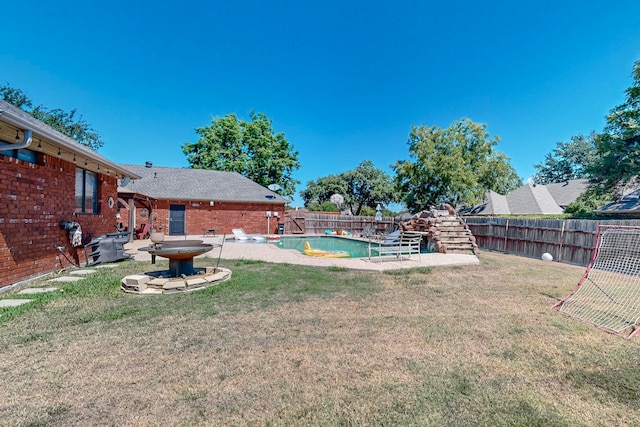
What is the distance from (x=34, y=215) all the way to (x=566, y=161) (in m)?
58.0

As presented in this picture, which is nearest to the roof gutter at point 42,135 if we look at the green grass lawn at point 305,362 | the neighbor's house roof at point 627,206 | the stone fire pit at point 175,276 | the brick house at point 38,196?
the brick house at point 38,196

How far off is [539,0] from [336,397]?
16223mm

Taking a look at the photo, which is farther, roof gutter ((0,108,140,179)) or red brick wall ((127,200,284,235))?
red brick wall ((127,200,284,235))

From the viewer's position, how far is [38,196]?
6.05 m

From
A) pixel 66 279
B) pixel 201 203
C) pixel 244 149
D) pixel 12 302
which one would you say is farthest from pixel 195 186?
pixel 12 302

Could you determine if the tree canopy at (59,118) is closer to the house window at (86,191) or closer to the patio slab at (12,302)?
the house window at (86,191)

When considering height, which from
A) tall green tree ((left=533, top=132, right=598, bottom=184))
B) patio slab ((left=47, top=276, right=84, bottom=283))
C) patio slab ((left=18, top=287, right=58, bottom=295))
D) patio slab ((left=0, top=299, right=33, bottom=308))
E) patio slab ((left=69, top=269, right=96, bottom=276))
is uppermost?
tall green tree ((left=533, top=132, right=598, bottom=184))

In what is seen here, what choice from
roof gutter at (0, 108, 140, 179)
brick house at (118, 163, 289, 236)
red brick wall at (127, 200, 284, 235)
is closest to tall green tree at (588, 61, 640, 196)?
brick house at (118, 163, 289, 236)

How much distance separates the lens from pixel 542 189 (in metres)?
26.0

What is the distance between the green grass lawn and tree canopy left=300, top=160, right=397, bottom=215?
111 feet

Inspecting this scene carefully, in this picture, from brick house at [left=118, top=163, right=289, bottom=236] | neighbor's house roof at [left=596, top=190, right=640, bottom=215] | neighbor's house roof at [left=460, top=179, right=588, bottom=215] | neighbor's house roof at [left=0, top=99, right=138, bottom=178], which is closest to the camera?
neighbor's house roof at [left=0, top=99, right=138, bottom=178]

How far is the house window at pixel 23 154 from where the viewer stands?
17.1 feet

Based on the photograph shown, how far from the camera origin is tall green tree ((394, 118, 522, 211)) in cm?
2633

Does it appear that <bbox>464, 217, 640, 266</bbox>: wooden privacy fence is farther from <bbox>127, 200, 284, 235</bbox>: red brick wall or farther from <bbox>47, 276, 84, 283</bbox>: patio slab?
<bbox>47, 276, 84, 283</bbox>: patio slab
